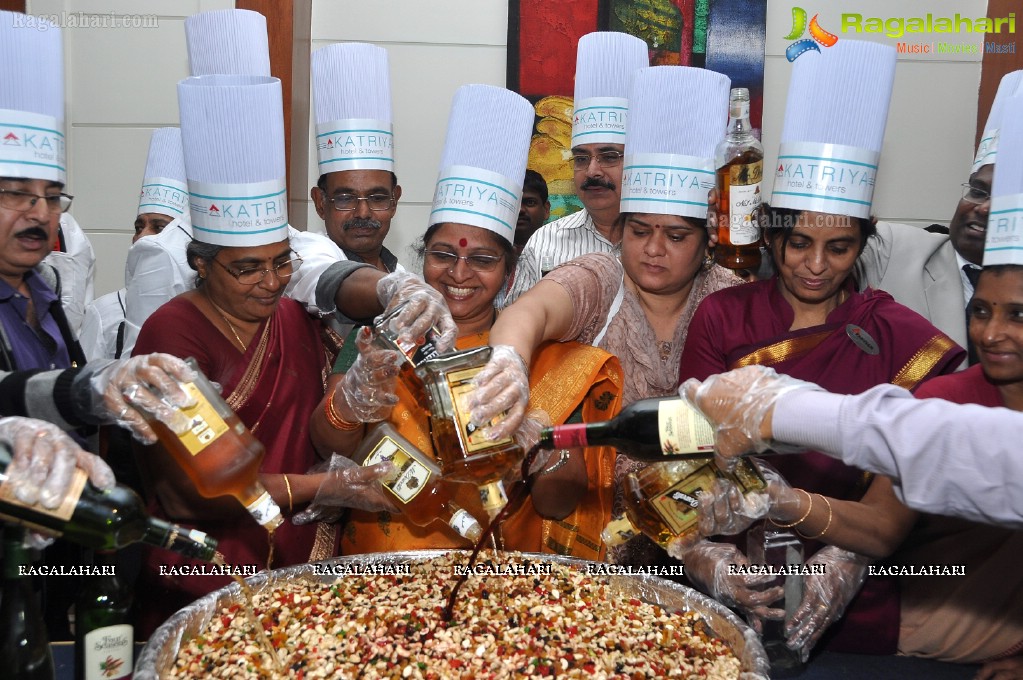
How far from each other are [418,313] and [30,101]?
0.94m

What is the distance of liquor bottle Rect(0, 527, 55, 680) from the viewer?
1.10 m

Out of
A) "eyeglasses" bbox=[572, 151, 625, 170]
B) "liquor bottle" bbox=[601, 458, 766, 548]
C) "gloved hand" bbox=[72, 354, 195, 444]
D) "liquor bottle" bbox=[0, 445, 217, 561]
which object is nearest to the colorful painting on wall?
"eyeglasses" bbox=[572, 151, 625, 170]

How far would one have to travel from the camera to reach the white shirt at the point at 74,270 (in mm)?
3012

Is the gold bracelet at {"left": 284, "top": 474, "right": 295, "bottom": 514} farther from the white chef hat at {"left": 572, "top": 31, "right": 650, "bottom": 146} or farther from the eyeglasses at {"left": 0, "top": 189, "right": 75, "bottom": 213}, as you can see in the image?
the white chef hat at {"left": 572, "top": 31, "right": 650, "bottom": 146}

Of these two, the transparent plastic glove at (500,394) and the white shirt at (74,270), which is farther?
the white shirt at (74,270)

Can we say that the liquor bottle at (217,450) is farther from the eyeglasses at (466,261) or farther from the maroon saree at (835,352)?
the maroon saree at (835,352)

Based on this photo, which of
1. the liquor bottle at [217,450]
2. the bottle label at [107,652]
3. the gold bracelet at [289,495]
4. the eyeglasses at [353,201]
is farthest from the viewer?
the eyeglasses at [353,201]

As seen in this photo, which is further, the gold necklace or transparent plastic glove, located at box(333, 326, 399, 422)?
the gold necklace

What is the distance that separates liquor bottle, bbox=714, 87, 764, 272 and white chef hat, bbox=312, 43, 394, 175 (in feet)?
3.82

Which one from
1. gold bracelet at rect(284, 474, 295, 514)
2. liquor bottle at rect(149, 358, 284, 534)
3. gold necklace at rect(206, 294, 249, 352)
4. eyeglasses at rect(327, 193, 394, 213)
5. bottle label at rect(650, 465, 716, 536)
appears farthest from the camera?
eyeglasses at rect(327, 193, 394, 213)

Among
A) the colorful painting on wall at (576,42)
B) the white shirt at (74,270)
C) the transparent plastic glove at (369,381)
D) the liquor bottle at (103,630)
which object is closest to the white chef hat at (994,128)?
the transparent plastic glove at (369,381)

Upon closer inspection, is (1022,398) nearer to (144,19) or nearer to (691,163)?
(691,163)

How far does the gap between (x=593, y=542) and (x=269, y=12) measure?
3.25 m

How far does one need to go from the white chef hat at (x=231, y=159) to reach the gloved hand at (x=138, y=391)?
0.51 metres
